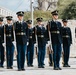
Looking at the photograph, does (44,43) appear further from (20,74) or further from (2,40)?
(20,74)

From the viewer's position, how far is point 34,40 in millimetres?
13375

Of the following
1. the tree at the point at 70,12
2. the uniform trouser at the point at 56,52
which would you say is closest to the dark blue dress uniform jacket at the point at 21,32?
the uniform trouser at the point at 56,52

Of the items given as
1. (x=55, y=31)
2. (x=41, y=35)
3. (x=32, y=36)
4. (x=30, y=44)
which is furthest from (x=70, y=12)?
(x=55, y=31)

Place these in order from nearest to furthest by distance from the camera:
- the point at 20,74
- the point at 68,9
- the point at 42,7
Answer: the point at 20,74, the point at 68,9, the point at 42,7

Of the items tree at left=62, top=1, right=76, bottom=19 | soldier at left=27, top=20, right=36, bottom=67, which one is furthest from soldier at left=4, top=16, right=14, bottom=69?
tree at left=62, top=1, right=76, bottom=19

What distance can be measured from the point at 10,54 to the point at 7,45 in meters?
0.33

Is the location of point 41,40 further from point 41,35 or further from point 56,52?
point 56,52

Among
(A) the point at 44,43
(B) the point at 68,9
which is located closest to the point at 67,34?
(A) the point at 44,43

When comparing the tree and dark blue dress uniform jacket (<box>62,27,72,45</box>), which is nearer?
dark blue dress uniform jacket (<box>62,27,72,45</box>)

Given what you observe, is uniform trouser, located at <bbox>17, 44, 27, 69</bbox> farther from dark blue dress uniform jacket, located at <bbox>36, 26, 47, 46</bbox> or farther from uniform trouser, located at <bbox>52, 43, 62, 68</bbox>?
dark blue dress uniform jacket, located at <bbox>36, 26, 47, 46</bbox>

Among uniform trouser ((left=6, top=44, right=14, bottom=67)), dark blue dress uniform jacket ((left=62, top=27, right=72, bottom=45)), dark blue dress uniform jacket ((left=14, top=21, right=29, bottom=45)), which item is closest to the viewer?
dark blue dress uniform jacket ((left=14, top=21, right=29, bottom=45))

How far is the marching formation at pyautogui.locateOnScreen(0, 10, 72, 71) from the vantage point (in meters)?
11.5

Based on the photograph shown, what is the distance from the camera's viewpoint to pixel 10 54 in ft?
41.5

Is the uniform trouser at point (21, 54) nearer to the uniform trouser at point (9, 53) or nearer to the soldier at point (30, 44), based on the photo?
the uniform trouser at point (9, 53)
